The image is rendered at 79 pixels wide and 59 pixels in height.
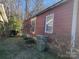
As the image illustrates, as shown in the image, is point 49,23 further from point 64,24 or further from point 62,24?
point 64,24

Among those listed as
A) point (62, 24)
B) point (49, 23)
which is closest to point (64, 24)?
point (62, 24)

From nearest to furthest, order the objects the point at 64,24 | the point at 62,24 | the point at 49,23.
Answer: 1. the point at 64,24
2. the point at 62,24
3. the point at 49,23

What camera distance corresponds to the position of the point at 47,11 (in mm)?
14062

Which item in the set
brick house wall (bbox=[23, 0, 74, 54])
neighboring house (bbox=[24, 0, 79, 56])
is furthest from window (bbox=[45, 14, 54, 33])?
brick house wall (bbox=[23, 0, 74, 54])

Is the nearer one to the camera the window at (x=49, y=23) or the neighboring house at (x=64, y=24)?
the neighboring house at (x=64, y=24)

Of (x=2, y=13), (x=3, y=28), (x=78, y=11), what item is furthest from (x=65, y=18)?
(x=3, y=28)

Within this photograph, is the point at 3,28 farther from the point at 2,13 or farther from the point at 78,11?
the point at 78,11

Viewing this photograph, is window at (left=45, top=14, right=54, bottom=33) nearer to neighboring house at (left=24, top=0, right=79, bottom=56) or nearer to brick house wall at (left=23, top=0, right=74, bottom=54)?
neighboring house at (left=24, top=0, right=79, bottom=56)

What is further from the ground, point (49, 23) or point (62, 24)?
point (49, 23)

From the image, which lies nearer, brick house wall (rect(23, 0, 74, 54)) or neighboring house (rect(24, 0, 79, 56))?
neighboring house (rect(24, 0, 79, 56))

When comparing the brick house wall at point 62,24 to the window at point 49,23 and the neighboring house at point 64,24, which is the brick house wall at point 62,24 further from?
the window at point 49,23

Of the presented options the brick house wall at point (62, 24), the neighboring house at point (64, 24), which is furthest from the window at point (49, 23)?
the brick house wall at point (62, 24)

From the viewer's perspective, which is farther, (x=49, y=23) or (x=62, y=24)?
(x=49, y=23)

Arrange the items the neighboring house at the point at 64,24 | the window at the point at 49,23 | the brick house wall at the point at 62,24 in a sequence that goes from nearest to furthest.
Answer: the neighboring house at the point at 64,24, the brick house wall at the point at 62,24, the window at the point at 49,23
